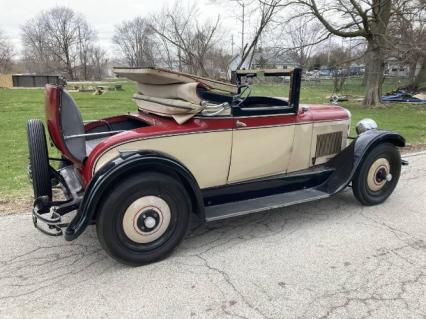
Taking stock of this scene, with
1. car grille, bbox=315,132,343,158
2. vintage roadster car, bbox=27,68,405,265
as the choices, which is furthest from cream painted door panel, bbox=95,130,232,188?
car grille, bbox=315,132,343,158

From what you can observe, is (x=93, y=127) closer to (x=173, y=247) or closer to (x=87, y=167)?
(x=87, y=167)

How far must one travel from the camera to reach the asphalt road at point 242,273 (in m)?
2.74

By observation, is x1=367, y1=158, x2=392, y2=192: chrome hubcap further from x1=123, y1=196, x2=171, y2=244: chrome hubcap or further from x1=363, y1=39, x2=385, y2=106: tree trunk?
x1=363, y1=39, x2=385, y2=106: tree trunk

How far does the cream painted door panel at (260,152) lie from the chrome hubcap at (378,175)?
112 centimetres

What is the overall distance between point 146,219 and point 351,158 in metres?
2.51

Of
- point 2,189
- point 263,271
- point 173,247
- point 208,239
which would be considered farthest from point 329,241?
point 2,189

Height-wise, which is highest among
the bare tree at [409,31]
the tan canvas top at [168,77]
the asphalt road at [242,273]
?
the bare tree at [409,31]

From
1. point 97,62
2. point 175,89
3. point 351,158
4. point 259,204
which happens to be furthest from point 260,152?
point 97,62

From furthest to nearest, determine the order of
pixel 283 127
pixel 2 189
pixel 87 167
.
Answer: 1. pixel 2 189
2. pixel 283 127
3. pixel 87 167

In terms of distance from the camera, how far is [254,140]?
3906 millimetres

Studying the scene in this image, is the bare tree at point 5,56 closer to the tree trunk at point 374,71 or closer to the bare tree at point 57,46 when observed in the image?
the bare tree at point 57,46

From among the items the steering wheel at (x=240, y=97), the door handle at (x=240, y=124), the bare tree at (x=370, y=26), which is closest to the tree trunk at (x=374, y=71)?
the bare tree at (x=370, y=26)

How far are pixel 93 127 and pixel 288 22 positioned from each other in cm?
1415

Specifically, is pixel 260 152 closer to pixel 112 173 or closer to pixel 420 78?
pixel 112 173
